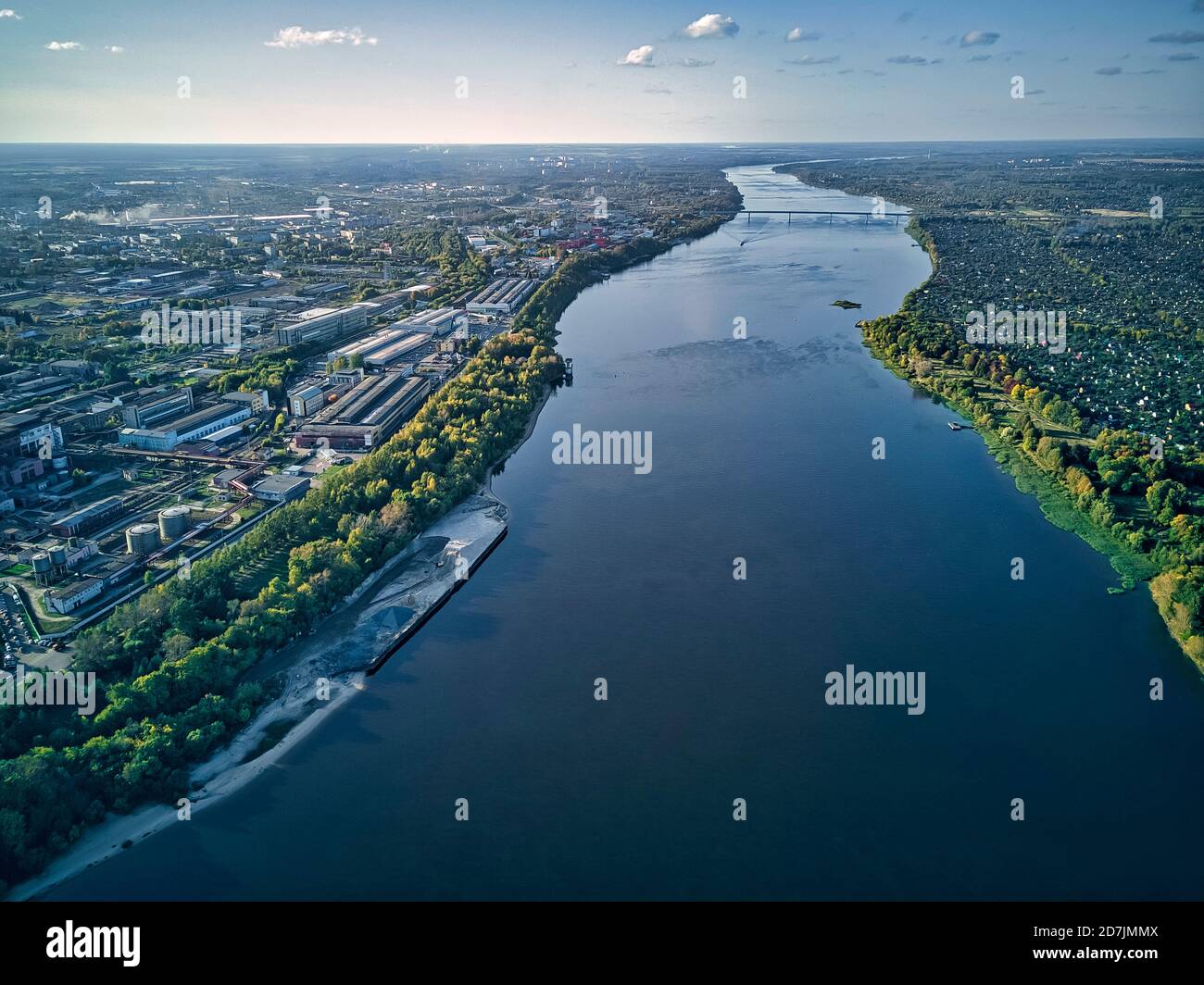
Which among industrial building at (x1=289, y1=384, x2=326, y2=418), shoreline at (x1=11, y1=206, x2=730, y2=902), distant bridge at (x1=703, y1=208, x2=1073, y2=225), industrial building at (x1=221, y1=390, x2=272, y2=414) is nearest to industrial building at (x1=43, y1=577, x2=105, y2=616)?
shoreline at (x1=11, y1=206, x2=730, y2=902)

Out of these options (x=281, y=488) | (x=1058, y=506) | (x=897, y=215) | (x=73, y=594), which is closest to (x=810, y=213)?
(x=897, y=215)

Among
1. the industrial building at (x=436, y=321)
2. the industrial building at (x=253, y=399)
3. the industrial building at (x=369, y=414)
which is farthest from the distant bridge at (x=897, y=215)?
the industrial building at (x=253, y=399)

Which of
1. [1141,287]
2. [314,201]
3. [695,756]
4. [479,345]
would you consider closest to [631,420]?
[479,345]

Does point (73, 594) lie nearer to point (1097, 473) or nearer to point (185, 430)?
point (185, 430)

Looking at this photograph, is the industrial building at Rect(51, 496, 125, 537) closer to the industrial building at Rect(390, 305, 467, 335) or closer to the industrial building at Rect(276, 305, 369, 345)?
the industrial building at Rect(276, 305, 369, 345)

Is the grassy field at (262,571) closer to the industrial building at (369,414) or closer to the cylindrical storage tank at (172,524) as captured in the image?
the cylindrical storage tank at (172,524)

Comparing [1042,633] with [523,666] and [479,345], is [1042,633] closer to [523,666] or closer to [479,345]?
[523,666]
